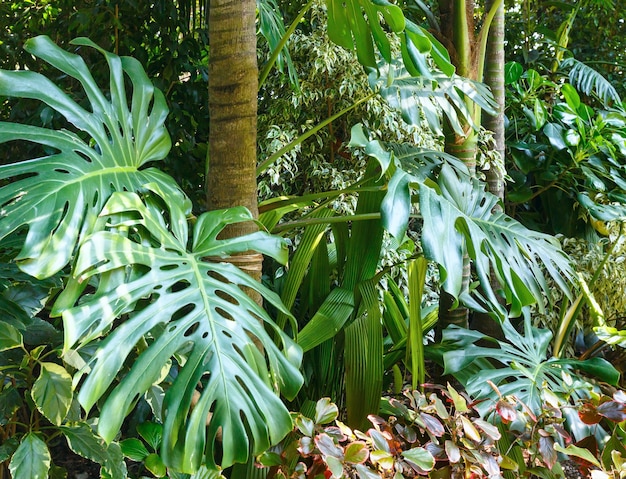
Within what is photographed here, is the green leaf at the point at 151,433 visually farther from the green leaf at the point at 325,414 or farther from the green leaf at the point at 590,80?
the green leaf at the point at 590,80

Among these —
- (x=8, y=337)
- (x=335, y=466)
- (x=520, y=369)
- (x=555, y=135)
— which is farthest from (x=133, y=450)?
(x=555, y=135)

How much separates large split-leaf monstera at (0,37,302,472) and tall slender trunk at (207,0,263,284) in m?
0.12

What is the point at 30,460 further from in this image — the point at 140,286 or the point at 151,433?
the point at 140,286

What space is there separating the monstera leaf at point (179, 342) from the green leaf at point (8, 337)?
8.9 inches

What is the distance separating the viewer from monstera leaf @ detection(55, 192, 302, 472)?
2.82 ft

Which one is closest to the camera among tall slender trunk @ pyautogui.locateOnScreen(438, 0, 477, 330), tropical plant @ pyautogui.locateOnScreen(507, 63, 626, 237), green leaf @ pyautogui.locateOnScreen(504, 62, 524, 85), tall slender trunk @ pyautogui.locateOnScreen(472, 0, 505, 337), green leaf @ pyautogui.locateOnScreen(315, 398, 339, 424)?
green leaf @ pyautogui.locateOnScreen(315, 398, 339, 424)

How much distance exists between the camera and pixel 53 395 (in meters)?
1.10

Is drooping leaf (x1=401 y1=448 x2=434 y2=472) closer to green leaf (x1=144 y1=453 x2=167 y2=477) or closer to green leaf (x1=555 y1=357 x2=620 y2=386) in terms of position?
green leaf (x1=144 y1=453 x2=167 y2=477)

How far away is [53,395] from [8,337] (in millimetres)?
133

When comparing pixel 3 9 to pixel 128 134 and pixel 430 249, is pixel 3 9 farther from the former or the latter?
pixel 430 249

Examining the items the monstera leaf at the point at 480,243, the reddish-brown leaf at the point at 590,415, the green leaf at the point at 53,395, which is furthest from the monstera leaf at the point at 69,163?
the reddish-brown leaf at the point at 590,415

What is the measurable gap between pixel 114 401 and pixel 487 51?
A: 5.51ft

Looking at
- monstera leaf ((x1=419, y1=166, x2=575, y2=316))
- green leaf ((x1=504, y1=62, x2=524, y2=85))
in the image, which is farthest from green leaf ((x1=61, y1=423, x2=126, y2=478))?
green leaf ((x1=504, y1=62, x2=524, y2=85))

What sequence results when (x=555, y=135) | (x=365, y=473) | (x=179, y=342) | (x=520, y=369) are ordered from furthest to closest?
(x=555, y=135), (x=520, y=369), (x=365, y=473), (x=179, y=342)
